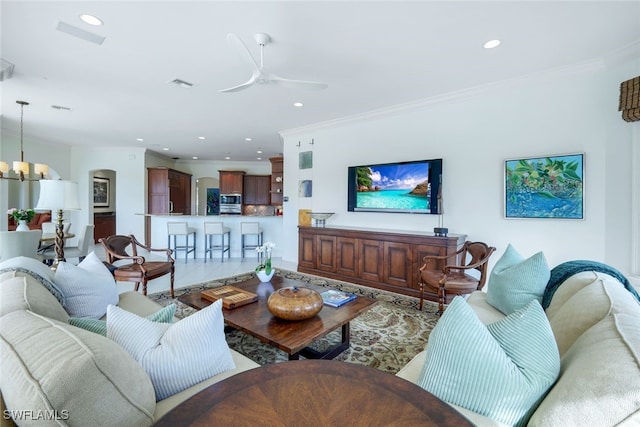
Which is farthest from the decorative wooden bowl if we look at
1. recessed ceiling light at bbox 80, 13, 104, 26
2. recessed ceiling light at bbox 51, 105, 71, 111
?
recessed ceiling light at bbox 51, 105, 71, 111

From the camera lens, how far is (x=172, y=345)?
3.49 feet

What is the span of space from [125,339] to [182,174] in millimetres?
9543

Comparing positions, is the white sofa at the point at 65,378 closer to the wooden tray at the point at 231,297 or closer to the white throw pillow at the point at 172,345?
the white throw pillow at the point at 172,345

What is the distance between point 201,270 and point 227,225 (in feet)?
5.48

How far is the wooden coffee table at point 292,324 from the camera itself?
1733 mm

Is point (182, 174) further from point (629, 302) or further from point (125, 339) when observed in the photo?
point (629, 302)

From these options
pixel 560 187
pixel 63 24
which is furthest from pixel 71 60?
pixel 560 187

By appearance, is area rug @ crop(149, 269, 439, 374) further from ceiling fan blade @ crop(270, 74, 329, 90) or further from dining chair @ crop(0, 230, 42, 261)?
ceiling fan blade @ crop(270, 74, 329, 90)

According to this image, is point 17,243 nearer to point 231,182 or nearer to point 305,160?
point 305,160

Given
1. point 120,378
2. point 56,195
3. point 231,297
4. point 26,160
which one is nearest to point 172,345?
point 120,378

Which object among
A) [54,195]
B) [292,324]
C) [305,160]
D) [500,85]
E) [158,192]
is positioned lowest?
[292,324]

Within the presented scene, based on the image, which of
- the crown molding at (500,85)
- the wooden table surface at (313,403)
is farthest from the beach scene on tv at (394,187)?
the wooden table surface at (313,403)

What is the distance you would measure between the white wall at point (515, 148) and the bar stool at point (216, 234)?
294cm

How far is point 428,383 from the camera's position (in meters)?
1.08
